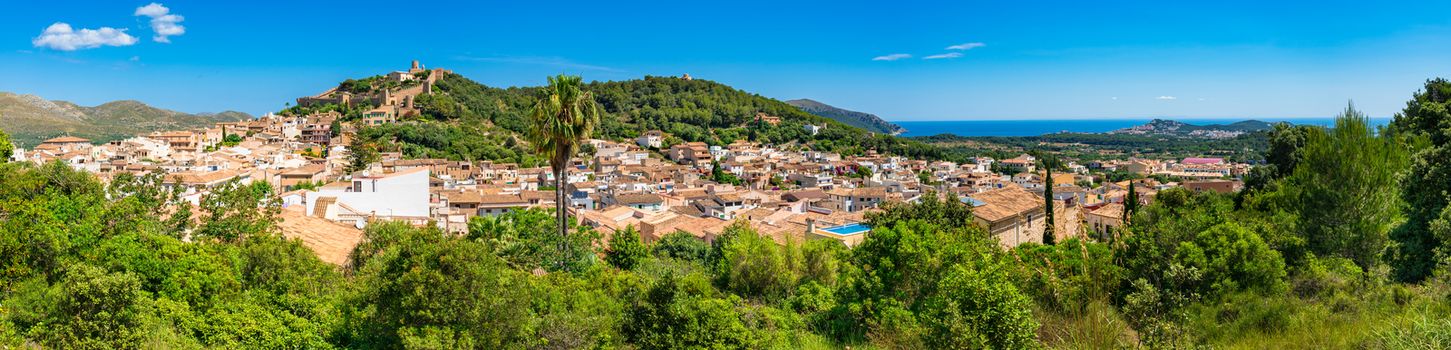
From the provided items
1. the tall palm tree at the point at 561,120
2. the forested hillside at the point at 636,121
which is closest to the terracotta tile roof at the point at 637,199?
the tall palm tree at the point at 561,120

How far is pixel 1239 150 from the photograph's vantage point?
11719cm

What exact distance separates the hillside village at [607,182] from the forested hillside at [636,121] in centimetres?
325

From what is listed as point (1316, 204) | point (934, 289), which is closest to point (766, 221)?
point (1316, 204)

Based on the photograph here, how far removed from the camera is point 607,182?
48.1m

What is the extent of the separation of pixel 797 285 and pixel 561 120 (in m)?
5.28

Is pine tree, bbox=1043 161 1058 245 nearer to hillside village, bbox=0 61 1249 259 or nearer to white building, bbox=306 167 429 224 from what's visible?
hillside village, bbox=0 61 1249 259

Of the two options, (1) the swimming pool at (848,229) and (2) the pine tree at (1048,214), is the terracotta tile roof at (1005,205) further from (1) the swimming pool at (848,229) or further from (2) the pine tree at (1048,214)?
(1) the swimming pool at (848,229)

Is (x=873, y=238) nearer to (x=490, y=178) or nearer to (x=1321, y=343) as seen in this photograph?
(x=1321, y=343)

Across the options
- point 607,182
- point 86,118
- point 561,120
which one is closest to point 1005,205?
point 561,120

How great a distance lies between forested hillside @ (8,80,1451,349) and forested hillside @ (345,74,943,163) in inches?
1853

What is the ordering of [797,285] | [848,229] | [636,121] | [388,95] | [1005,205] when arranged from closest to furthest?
1. [797,285]
2. [848,229]
3. [1005,205]
4. [388,95]
5. [636,121]

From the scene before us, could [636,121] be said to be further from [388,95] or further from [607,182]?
[607,182]

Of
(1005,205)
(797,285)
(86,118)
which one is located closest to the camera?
(797,285)

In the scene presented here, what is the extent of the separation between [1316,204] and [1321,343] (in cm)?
972
